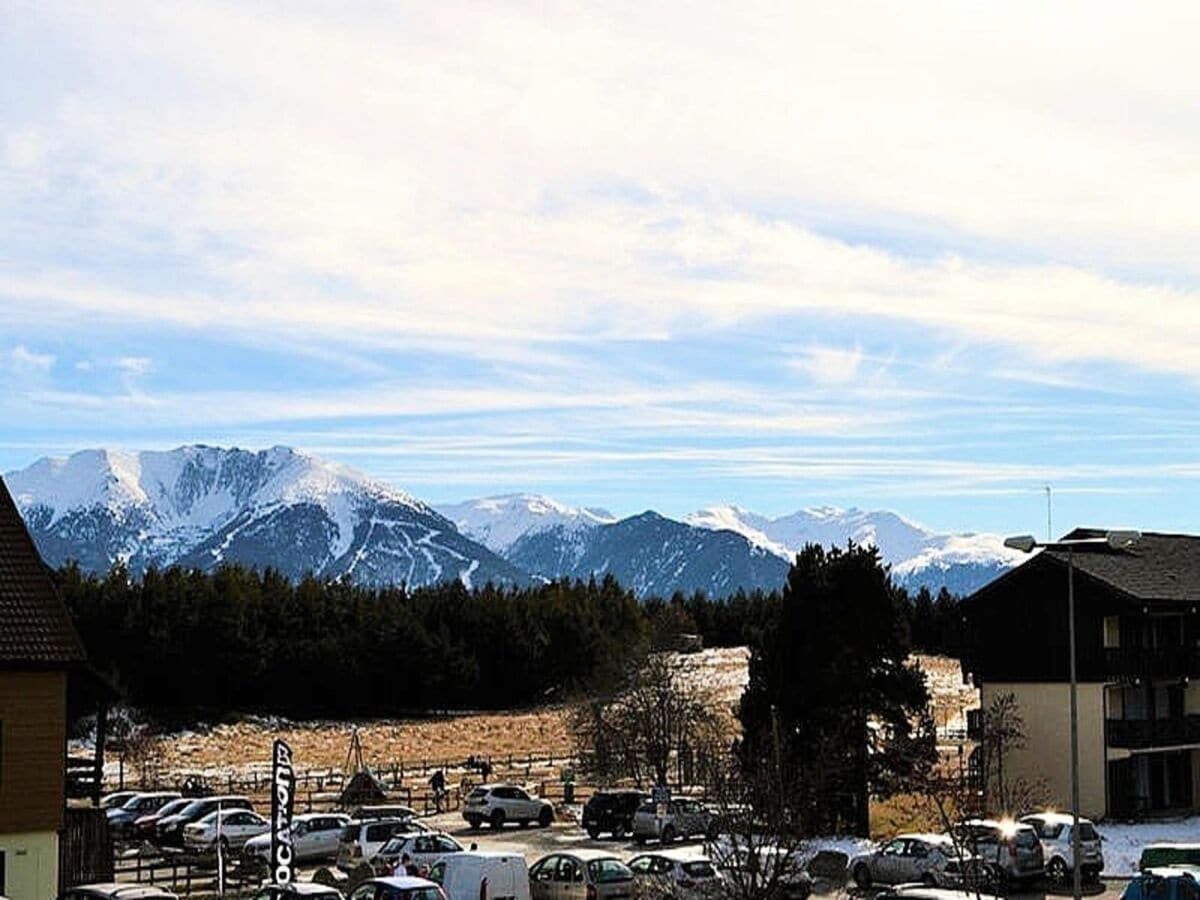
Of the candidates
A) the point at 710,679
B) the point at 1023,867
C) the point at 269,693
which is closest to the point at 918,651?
the point at 710,679

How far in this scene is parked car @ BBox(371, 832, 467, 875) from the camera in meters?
39.1

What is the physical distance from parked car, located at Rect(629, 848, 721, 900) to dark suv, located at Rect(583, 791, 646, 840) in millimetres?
10425

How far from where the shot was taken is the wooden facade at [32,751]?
33.1 m

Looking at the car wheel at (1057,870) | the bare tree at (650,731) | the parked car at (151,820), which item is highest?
the bare tree at (650,731)

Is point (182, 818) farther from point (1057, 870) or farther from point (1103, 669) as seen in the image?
point (1103, 669)

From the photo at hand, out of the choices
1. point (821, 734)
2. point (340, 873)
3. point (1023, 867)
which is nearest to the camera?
point (1023, 867)

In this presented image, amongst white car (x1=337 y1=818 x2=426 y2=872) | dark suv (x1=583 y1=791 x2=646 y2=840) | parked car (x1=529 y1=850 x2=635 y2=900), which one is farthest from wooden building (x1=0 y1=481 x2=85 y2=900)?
dark suv (x1=583 y1=791 x2=646 y2=840)

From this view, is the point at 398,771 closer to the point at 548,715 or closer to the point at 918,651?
the point at 548,715

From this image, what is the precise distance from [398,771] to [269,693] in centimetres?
2516

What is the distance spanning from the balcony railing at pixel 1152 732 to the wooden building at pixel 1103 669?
3 centimetres

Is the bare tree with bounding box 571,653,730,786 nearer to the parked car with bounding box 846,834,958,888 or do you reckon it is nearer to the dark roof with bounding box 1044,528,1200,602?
the dark roof with bounding box 1044,528,1200,602

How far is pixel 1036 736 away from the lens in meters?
55.0

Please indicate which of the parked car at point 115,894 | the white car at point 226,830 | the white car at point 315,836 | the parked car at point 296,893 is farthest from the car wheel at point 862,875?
the parked car at point 115,894

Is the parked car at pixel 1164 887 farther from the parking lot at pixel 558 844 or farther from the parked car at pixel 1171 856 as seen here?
the parking lot at pixel 558 844
